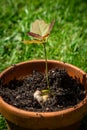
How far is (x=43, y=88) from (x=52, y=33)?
126cm

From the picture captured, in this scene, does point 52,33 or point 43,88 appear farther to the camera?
point 52,33

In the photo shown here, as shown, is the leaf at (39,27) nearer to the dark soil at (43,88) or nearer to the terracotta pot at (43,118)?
the dark soil at (43,88)

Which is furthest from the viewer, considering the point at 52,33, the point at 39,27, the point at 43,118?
the point at 52,33

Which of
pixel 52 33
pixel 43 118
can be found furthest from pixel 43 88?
pixel 52 33

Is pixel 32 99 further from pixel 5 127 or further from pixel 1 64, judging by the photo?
pixel 1 64

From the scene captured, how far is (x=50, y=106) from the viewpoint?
7.16 feet

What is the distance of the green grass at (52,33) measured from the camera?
325 cm

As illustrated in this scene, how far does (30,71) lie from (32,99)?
344mm

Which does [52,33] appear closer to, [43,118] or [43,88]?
[43,88]

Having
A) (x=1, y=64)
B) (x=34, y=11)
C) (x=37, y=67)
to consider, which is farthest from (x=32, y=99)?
(x=34, y=11)

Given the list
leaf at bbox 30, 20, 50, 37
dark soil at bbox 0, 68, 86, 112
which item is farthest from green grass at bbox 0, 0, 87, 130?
leaf at bbox 30, 20, 50, 37

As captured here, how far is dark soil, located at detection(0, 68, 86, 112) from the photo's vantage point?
2209mm

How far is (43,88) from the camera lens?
2.34 metres

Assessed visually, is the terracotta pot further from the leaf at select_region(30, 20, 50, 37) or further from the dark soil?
the leaf at select_region(30, 20, 50, 37)
